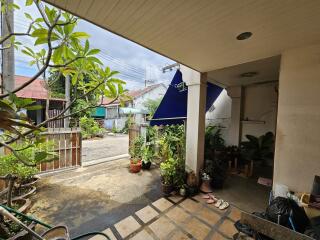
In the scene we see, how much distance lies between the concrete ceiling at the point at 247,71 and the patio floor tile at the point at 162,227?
374 cm

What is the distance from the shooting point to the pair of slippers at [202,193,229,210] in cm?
340

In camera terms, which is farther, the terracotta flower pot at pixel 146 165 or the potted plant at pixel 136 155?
the terracotta flower pot at pixel 146 165

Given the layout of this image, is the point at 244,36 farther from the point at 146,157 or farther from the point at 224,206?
the point at 146,157

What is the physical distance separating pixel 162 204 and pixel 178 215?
0.50 metres

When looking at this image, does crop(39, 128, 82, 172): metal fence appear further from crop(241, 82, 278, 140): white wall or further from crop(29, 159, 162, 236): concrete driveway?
crop(241, 82, 278, 140): white wall

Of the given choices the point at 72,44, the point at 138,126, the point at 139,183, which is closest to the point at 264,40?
the point at 72,44

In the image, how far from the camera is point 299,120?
105 inches

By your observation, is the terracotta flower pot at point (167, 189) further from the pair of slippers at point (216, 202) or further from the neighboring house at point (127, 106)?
the neighboring house at point (127, 106)

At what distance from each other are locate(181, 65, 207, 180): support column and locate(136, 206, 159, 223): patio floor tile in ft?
4.83

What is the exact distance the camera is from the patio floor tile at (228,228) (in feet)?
8.75

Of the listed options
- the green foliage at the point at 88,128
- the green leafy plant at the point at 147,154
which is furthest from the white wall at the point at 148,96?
the green leafy plant at the point at 147,154

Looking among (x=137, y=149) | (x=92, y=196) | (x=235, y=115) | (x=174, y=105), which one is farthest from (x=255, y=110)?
(x=92, y=196)

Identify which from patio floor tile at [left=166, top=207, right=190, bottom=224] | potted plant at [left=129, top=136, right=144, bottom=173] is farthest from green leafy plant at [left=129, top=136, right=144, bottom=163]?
patio floor tile at [left=166, top=207, right=190, bottom=224]

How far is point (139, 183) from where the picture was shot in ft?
15.5
